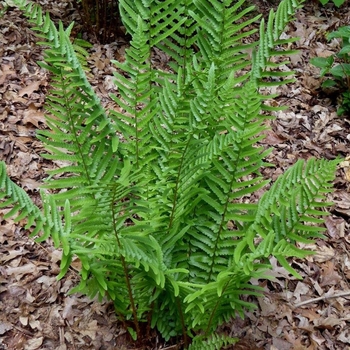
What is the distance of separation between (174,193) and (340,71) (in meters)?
2.05

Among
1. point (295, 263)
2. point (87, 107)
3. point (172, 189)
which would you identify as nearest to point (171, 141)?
point (172, 189)

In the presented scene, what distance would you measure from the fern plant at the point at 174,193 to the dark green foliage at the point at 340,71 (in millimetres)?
1546

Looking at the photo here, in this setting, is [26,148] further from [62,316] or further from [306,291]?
[306,291]

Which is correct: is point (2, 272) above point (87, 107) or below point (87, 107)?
below

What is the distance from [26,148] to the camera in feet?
8.85

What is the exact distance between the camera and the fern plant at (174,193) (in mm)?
1517

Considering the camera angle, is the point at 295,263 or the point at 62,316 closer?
the point at 62,316

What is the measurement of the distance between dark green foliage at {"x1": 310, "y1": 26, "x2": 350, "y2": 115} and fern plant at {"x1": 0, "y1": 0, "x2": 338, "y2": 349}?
1.55m

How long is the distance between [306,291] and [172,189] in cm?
103

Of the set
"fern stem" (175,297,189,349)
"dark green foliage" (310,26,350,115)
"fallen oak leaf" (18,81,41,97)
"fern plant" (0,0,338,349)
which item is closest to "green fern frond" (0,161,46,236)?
"fern plant" (0,0,338,349)

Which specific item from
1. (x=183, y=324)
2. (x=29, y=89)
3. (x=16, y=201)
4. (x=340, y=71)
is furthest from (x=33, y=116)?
(x=340, y=71)

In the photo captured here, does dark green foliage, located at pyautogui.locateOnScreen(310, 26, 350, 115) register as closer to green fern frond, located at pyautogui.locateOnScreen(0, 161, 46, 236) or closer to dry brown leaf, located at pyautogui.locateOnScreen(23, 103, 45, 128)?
dry brown leaf, located at pyautogui.locateOnScreen(23, 103, 45, 128)

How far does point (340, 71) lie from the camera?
3.19 m

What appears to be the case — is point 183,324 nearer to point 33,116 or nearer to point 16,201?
point 16,201
